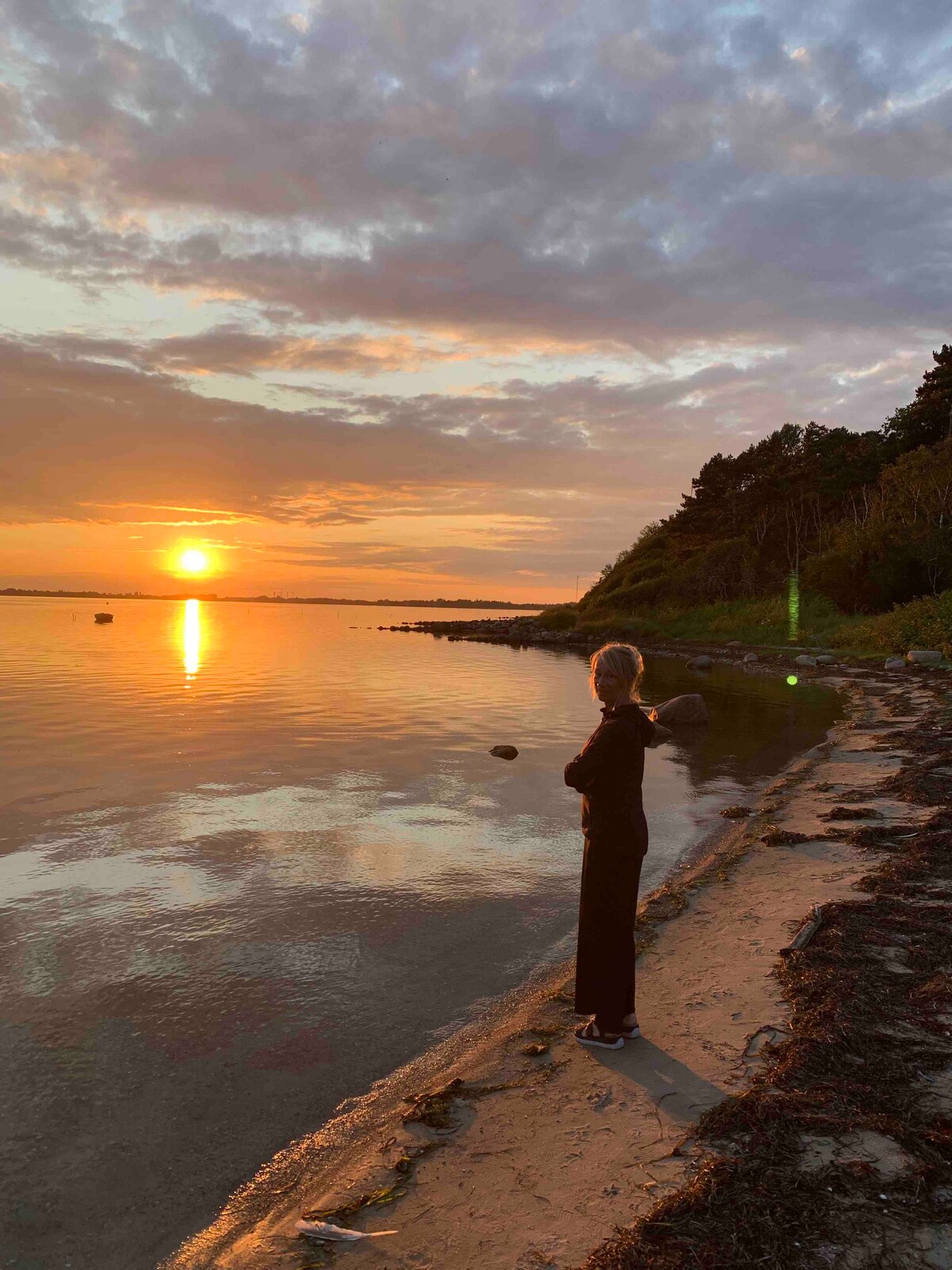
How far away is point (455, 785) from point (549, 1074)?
405 inches

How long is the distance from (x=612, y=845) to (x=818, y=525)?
80.4m

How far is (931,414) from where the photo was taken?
221 ft

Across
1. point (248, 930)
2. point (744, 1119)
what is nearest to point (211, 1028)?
point (248, 930)

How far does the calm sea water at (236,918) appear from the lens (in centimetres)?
450

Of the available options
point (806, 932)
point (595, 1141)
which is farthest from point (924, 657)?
point (595, 1141)

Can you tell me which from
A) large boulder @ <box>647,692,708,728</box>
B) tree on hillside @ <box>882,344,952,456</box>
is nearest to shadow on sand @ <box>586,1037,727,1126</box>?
large boulder @ <box>647,692,708,728</box>

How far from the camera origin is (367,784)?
15.3m

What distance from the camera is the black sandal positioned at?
5281 millimetres

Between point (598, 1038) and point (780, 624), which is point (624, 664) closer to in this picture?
point (598, 1038)

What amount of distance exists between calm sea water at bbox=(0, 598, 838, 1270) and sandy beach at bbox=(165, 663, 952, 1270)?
416 millimetres

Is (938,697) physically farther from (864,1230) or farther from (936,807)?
(864,1230)

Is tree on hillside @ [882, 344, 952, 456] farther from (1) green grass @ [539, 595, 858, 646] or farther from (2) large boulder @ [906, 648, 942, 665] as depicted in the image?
(2) large boulder @ [906, 648, 942, 665]

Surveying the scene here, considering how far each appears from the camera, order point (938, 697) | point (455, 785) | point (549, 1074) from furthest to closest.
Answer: point (938, 697)
point (455, 785)
point (549, 1074)

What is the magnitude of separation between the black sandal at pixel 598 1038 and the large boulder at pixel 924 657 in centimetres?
3167
